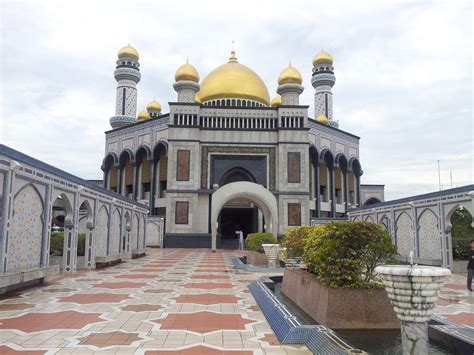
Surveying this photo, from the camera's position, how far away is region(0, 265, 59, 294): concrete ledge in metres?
7.79

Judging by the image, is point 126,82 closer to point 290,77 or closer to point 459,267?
point 290,77

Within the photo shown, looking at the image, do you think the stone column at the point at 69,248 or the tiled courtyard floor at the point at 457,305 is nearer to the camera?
the tiled courtyard floor at the point at 457,305

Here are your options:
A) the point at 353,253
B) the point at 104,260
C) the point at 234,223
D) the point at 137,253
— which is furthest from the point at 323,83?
the point at 353,253

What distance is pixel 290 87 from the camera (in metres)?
30.9

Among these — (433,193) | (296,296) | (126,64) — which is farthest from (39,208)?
(126,64)

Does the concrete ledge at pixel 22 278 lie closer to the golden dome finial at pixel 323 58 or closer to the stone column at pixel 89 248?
the stone column at pixel 89 248

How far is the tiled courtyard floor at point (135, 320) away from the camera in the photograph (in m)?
4.64

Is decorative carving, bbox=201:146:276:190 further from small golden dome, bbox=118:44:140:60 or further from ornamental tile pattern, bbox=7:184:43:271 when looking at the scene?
ornamental tile pattern, bbox=7:184:43:271

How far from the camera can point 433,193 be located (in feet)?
50.9

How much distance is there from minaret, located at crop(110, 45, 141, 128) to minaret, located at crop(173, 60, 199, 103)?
10675 mm

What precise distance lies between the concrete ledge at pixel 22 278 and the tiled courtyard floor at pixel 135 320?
0.78ft

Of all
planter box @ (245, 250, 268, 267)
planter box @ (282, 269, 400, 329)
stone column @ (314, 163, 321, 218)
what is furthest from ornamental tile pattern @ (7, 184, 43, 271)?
stone column @ (314, 163, 321, 218)

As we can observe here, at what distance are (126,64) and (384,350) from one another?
40.3 metres

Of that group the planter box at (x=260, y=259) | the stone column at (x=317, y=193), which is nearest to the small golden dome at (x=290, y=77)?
the stone column at (x=317, y=193)
